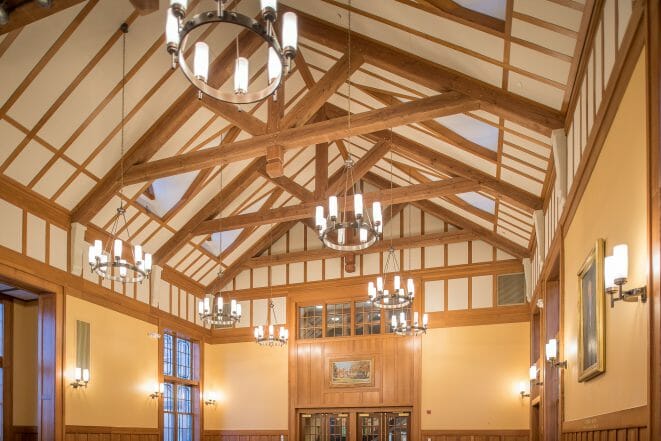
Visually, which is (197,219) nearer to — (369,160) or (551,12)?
(369,160)

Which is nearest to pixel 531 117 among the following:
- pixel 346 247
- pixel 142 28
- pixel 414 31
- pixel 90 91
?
pixel 414 31

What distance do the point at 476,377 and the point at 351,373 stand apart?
303cm

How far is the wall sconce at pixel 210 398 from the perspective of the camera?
54.0 feet

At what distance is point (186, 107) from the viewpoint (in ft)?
37.1

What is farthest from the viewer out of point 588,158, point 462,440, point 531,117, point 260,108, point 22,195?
point 462,440

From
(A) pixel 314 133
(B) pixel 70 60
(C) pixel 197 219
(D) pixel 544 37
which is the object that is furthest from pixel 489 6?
(C) pixel 197 219

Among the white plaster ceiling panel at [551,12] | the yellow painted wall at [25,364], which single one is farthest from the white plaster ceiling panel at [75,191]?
the white plaster ceiling panel at [551,12]

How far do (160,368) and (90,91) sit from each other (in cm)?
704

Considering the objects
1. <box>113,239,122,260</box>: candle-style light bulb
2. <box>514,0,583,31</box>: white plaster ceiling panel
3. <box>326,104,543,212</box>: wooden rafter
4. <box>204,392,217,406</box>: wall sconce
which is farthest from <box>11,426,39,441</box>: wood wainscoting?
<box>514,0,583,31</box>: white plaster ceiling panel

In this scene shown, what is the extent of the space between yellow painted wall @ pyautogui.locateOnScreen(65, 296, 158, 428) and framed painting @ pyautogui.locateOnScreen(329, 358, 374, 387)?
427 centimetres

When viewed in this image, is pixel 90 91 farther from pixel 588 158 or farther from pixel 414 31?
pixel 588 158

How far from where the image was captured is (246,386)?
1659cm

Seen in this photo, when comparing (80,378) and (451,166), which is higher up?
(451,166)

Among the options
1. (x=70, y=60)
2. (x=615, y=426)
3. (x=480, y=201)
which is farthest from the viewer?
(x=480, y=201)
